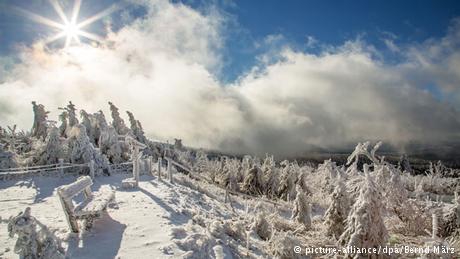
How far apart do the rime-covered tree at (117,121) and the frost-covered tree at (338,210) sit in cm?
3400

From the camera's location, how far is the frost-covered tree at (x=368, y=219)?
8.95 meters

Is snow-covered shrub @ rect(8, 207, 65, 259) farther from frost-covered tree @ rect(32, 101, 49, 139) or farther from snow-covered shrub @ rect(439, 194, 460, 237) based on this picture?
frost-covered tree @ rect(32, 101, 49, 139)

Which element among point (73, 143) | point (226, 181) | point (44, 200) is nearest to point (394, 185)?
point (44, 200)

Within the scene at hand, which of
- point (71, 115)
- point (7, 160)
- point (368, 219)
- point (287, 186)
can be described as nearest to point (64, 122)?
point (71, 115)

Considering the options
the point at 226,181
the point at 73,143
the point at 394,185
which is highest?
the point at 73,143

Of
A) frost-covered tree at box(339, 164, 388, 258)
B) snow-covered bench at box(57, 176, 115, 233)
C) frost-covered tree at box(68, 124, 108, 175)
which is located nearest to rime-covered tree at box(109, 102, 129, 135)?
frost-covered tree at box(68, 124, 108, 175)

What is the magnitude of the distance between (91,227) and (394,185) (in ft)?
30.8

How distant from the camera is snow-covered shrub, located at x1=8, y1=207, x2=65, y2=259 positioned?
6676mm

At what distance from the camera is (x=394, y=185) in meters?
10.9

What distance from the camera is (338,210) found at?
463 inches

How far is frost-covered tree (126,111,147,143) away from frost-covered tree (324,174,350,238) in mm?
36626

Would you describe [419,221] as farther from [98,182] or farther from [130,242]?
[98,182]

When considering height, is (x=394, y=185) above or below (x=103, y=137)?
below

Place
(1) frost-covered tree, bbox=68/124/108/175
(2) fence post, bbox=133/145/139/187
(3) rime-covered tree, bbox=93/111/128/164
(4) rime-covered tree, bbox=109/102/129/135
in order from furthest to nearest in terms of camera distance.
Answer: (4) rime-covered tree, bbox=109/102/129/135 < (3) rime-covered tree, bbox=93/111/128/164 < (1) frost-covered tree, bbox=68/124/108/175 < (2) fence post, bbox=133/145/139/187
